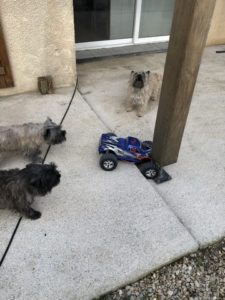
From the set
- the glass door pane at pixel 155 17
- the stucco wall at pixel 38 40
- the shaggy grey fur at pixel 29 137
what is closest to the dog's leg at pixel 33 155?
the shaggy grey fur at pixel 29 137

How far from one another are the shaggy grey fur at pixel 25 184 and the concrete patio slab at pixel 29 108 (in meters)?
0.80

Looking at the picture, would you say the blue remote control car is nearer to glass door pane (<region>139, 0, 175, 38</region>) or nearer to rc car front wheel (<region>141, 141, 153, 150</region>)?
rc car front wheel (<region>141, 141, 153, 150</region>)

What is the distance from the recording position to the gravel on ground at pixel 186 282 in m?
2.36

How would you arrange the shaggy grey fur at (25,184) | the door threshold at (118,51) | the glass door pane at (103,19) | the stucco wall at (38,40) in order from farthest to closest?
1. the glass door pane at (103,19)
2. the door threshold at (118,51)
3. the stucco wall at (38,40)
4. the shaggy grey fur at (25,184)

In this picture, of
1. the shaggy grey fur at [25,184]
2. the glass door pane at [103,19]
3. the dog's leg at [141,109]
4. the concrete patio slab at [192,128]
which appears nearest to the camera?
the shaggy grey fur at [25,184]

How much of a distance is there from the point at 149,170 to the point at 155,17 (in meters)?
5.20

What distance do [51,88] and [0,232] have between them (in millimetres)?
2933

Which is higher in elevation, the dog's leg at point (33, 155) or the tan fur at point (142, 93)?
the tan fur at point (142, 93)

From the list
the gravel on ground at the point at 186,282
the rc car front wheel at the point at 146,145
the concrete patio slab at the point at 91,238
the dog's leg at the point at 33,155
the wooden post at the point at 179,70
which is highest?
the wooden post at the point at 179,70

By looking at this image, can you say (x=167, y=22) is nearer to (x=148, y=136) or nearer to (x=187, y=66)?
(x=148, y=136)

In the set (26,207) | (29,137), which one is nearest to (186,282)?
(26,207)

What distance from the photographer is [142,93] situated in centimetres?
427

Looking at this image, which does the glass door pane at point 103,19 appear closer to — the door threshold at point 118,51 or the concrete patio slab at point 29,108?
the door threshold at point 118,51

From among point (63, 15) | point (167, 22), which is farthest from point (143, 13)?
point (63, 15)
